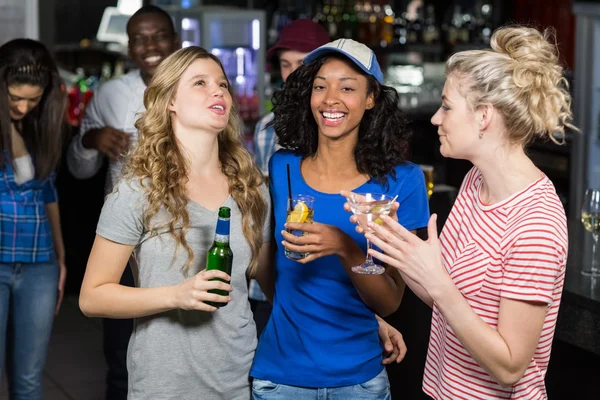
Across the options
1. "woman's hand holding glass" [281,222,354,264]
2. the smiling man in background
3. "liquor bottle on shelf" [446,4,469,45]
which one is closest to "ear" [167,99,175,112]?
"woman's hand holding glass" [281,222,354,264]

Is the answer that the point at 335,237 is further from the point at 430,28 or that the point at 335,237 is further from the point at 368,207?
the point at 430,28

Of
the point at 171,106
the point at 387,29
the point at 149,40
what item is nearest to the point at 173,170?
the point at 171,106

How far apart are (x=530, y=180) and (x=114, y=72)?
20.3 ft

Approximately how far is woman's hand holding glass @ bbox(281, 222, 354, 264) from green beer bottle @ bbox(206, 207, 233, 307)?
0.15m

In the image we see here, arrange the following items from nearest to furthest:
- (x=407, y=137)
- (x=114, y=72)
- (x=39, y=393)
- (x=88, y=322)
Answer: (x=407, y=137), (x=39, y=393), (x=88, y=322), (x=114, y=72)

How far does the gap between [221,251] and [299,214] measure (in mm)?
232

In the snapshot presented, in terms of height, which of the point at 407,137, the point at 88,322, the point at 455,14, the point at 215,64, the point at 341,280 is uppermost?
the point at 455,14

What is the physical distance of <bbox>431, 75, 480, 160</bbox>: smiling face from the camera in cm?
212

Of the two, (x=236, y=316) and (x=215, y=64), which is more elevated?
(x=215, y=64)

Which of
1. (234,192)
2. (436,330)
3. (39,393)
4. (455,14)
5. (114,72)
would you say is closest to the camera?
(436,330)

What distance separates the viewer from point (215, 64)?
2.58m

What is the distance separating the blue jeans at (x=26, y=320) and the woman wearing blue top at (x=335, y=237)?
1.27 m

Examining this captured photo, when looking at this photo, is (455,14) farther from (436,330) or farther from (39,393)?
(436,330)

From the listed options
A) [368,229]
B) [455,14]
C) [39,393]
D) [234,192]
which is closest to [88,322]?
[39,393]
